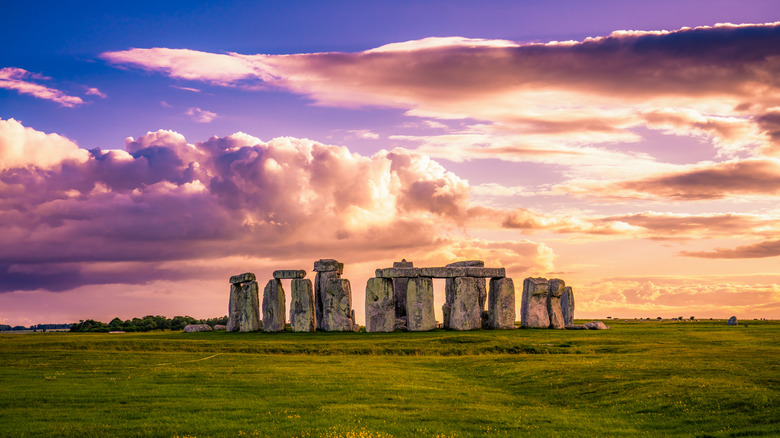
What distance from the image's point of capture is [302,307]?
57781mm

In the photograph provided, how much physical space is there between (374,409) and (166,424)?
6.78 m

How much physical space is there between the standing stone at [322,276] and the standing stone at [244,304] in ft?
17.4

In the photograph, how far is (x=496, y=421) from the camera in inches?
855

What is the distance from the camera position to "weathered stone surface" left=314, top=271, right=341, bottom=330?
58.9 metres

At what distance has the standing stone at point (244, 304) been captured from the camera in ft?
197

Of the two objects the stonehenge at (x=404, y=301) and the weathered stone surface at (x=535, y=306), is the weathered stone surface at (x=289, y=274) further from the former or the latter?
the weathered stone surface at (x=535, y=306)

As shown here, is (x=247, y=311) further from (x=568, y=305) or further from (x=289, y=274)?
(x=568, y=305)

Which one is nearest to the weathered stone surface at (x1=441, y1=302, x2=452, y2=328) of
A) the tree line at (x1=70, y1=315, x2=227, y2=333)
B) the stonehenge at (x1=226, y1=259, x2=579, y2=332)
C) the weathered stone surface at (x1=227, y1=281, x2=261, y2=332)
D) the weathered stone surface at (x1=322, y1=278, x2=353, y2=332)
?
the stonehenge at (x1=226, y1=259, x2=579, y2=332)

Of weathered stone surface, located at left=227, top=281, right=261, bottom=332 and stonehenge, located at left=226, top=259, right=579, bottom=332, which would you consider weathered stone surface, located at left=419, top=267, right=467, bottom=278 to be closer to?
stonehenge, located at left=226, top=259, right=579, bottom=332

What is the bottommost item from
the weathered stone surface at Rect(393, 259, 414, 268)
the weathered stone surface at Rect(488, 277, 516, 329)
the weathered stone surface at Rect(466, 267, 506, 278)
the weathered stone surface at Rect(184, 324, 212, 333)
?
the weathered stone surface at Rect(184, 324, 212, 333)

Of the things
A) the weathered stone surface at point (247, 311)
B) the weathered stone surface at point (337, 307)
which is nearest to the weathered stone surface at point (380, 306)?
the weathered stone surface at point (337, 307)

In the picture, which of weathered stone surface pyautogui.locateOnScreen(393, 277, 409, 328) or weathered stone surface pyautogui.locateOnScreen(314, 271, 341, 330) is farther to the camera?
weathered stone surface pyautogui.locateOnScreen(393, 277, 409, 328)

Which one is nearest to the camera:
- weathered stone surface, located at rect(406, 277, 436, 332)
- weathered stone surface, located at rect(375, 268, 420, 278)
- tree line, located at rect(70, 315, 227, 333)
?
weathered stone surface, located at rect(406, 277, 436, 332)

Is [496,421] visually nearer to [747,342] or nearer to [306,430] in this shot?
[306,430]
